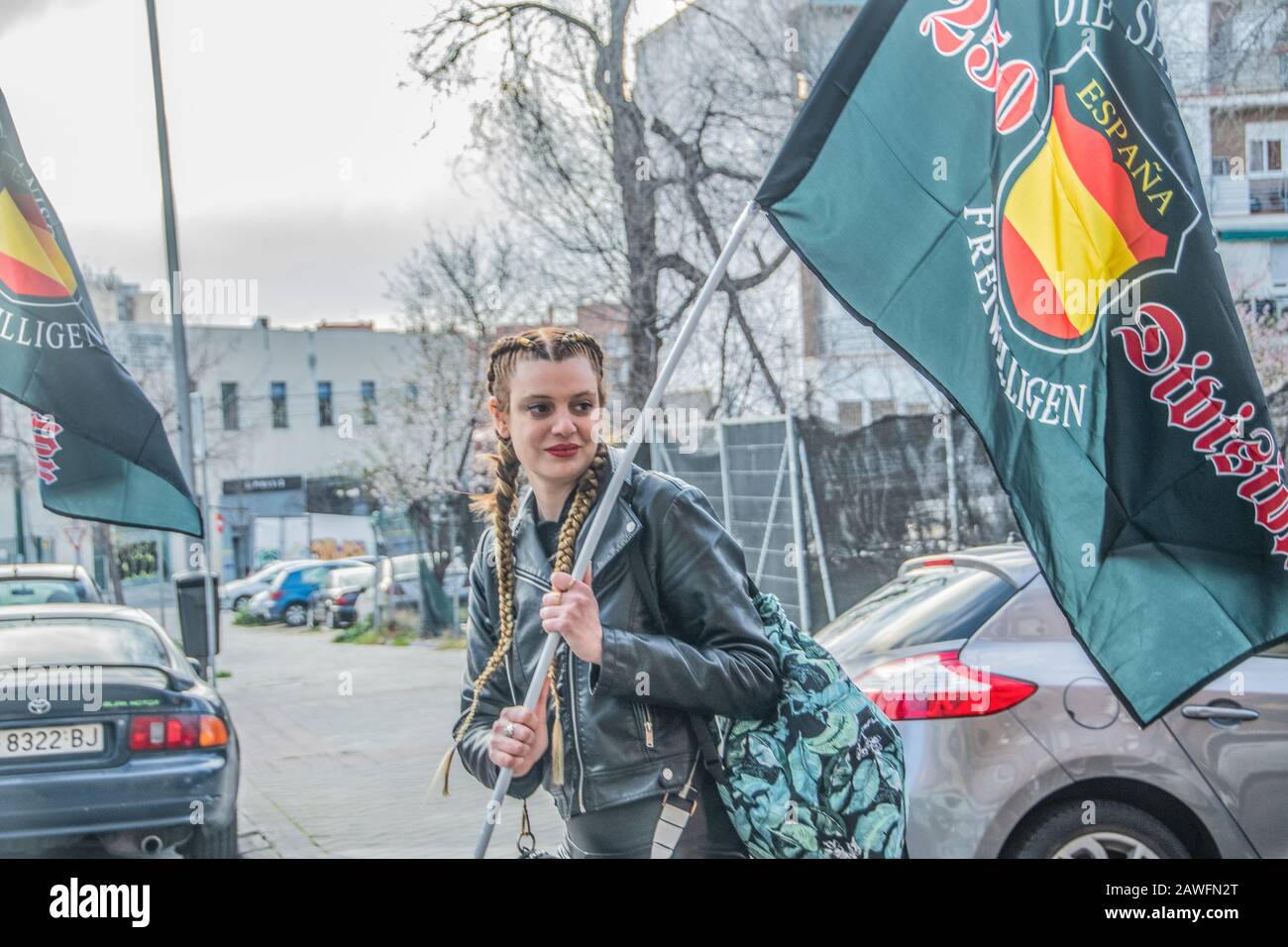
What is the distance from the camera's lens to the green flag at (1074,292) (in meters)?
2.92

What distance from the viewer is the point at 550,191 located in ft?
32.6

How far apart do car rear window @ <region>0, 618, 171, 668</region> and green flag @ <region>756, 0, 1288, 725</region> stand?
3942 mm

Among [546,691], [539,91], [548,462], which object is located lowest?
[546,691]

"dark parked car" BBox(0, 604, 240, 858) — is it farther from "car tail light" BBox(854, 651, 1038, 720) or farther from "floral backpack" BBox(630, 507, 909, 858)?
"floral backpack" BBox(630, 507, 909, 858)

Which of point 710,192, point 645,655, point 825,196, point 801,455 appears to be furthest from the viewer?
point 710,192

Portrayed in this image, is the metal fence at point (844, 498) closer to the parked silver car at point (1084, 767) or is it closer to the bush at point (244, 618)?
the parked silver car at point (1084, 767)

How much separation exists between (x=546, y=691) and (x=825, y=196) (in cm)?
127

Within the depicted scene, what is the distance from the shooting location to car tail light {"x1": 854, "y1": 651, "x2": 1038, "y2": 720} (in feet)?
13.4

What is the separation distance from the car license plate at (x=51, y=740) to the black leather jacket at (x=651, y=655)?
3084 millimetres

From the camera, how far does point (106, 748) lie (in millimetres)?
5238
